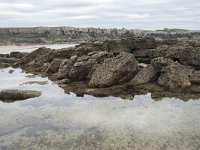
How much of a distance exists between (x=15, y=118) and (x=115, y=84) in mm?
9512

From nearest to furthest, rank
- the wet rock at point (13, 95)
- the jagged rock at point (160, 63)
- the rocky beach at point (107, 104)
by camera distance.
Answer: the rocky beach at point (107, 104), the wet rock at point (13, 95), the jagged rock at point (160, 63)

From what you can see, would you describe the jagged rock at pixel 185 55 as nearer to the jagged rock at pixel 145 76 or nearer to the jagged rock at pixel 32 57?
the jagged rock at pixel 145 76

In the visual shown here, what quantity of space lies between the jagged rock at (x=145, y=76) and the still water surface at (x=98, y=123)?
9.95 feet

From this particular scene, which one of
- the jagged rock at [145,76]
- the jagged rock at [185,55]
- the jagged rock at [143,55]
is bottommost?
the jagged rock at [145,76]

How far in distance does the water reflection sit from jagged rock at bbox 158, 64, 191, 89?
2587 mm

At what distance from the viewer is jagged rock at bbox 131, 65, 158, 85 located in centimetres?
2598

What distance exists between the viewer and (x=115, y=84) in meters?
25.6

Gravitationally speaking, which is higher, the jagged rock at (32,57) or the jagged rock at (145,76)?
the jagged rock at (145,76)

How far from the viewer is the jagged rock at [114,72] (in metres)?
25.1

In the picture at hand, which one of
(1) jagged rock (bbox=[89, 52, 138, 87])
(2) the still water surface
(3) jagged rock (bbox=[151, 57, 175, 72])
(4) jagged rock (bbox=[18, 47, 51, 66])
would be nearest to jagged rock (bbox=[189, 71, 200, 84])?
(3) jagged rock (bbox=[151, 57, 175, 72])

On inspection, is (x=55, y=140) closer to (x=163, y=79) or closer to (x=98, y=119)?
(x=98, y=119)

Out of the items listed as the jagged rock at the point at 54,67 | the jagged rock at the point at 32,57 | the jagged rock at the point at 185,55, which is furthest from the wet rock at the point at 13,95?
the jagged rock at the point at 32,57

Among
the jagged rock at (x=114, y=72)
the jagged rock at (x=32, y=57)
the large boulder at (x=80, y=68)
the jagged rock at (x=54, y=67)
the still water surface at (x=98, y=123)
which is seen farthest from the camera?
the jagged rock at (x=32, y=57)

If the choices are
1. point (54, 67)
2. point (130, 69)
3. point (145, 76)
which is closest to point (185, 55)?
point (145, 76)
